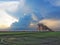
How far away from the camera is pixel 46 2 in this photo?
6.80 ft

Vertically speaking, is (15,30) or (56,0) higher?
(56,0)

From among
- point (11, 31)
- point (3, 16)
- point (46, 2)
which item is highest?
point (46, 2)

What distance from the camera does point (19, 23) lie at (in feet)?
6.73

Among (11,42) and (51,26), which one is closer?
(11,42)

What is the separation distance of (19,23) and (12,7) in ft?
0.76

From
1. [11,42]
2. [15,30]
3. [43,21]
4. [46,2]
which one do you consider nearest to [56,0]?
[46,2]

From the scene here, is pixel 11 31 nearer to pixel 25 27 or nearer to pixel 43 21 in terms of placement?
pixel 25 27

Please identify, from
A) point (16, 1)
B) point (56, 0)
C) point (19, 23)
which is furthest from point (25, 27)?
point (56, 0)

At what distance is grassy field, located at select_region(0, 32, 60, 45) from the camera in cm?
195

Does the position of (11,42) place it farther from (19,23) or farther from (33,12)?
(33,12)

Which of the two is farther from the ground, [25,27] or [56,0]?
[56,0]

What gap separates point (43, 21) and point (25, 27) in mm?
247

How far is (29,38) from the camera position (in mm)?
1984

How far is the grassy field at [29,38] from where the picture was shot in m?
1.95
